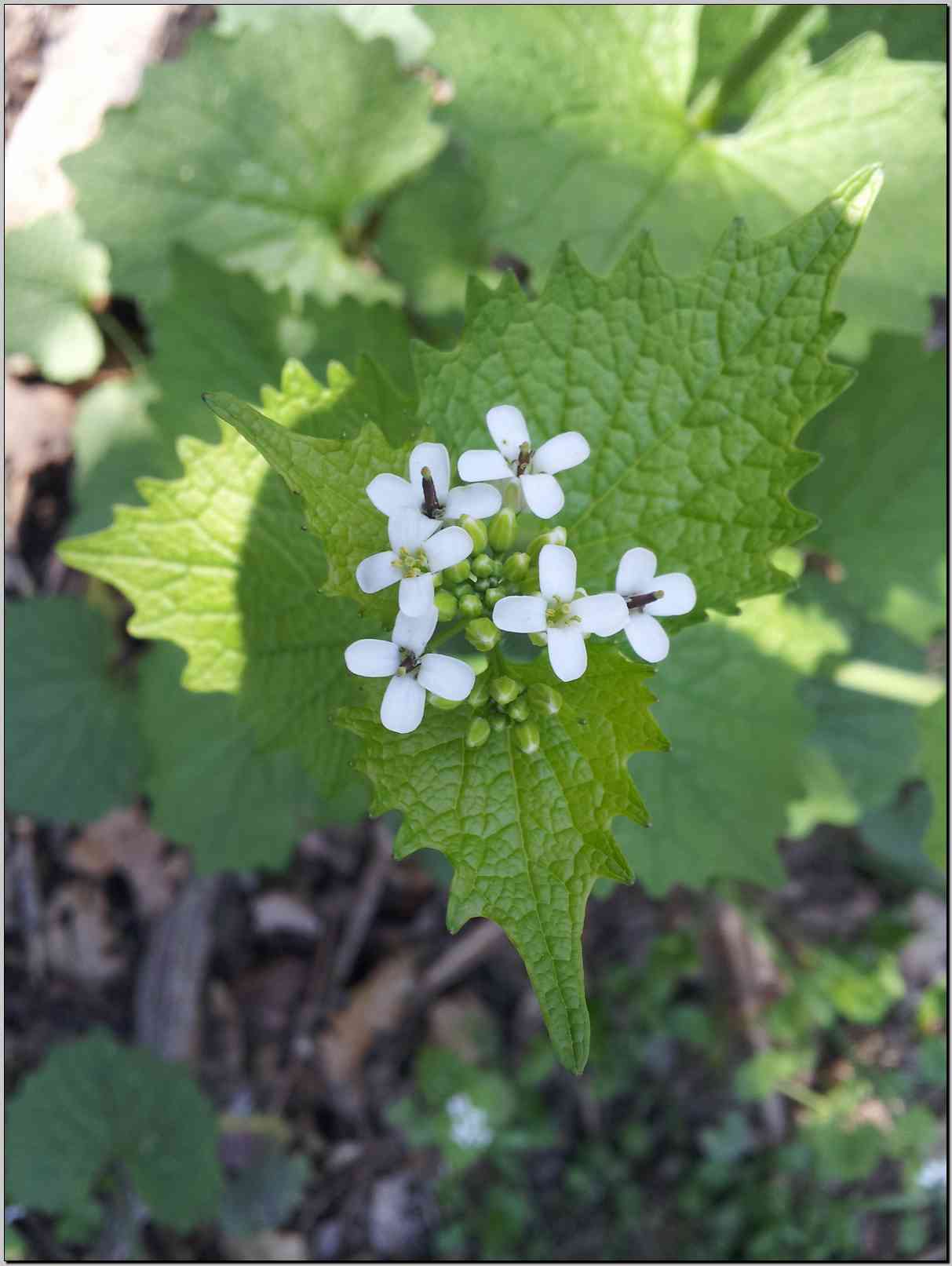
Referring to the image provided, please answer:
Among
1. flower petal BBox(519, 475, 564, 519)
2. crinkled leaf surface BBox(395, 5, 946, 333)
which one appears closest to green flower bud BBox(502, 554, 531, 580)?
flower petal BBox(519, 475, 564, 519)

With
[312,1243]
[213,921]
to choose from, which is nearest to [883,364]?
[213,921]

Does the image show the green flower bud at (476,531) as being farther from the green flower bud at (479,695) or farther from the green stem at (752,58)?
the green stem at (752,58)


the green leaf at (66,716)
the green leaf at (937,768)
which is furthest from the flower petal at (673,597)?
the green leaf at (66,716)

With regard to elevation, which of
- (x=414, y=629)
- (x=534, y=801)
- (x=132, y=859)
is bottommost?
(x=132, y=859)

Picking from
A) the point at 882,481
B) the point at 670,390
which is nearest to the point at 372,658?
the point at 670,390

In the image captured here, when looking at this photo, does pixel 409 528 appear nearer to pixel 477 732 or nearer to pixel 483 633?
pixel 483 633

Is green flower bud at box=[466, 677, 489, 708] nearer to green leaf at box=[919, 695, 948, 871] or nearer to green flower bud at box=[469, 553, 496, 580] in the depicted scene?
green flower bud at box=[469, 553, 496, 580]
